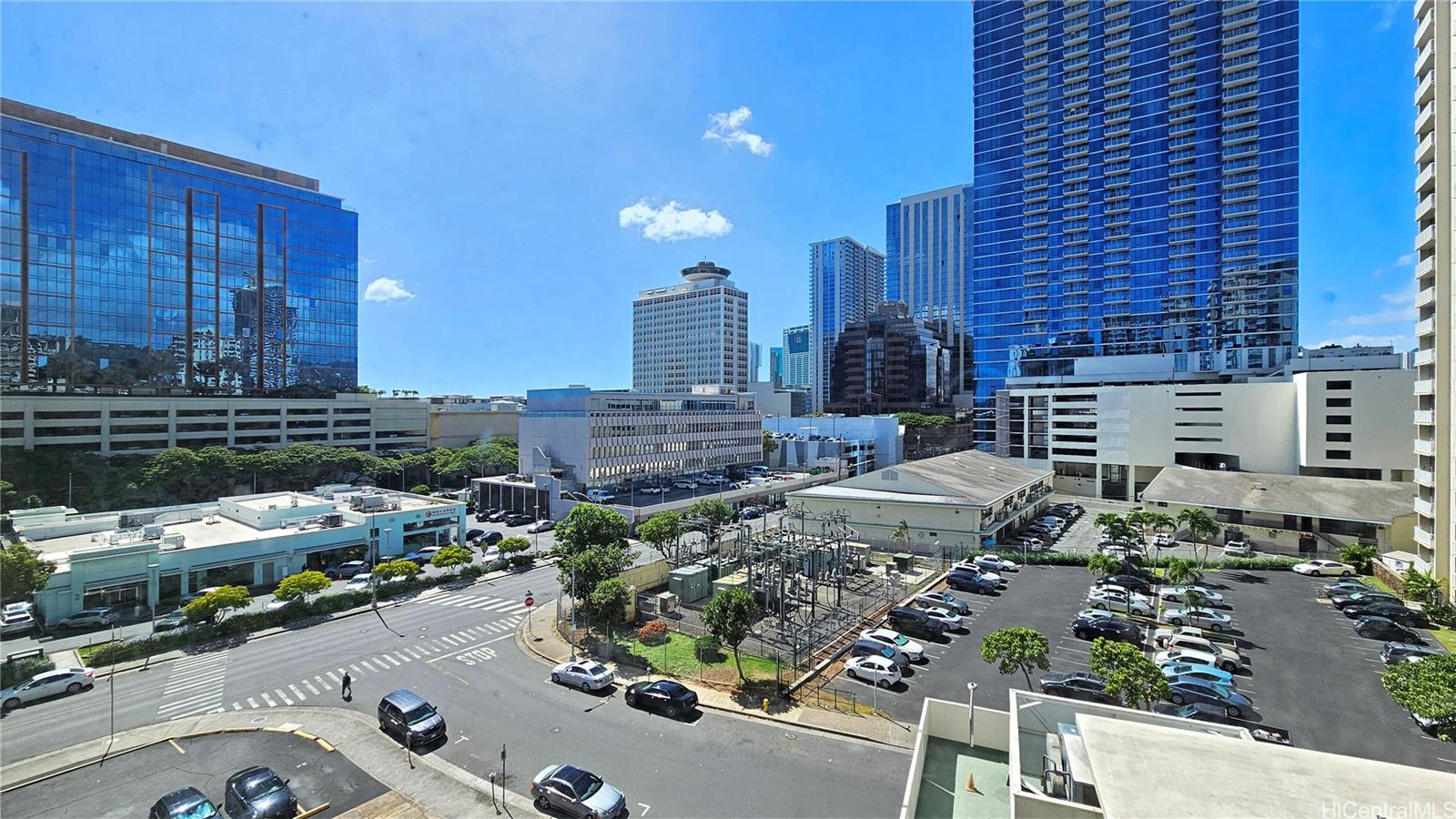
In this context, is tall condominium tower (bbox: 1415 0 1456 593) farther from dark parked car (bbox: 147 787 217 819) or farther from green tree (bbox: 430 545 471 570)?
green tree (bbox: 430 545 471 570)

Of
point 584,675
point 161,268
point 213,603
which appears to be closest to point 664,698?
point 584,675

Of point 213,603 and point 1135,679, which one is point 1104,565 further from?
point 213,603

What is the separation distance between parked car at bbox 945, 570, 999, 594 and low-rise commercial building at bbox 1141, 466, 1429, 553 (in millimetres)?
24950

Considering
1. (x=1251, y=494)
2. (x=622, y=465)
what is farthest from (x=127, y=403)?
(x=1251, y=494)

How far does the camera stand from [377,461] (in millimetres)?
72688

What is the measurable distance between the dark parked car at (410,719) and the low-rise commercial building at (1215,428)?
7168 cm

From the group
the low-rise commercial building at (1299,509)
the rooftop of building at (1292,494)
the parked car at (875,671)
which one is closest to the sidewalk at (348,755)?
the parked car at (875,671)

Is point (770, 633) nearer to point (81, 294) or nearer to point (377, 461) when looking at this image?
point (377, 461)

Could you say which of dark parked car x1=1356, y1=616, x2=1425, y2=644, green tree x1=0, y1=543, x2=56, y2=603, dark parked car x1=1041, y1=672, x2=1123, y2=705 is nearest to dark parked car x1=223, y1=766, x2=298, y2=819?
green tree x1=0, y1=543, x2=56, y2=603

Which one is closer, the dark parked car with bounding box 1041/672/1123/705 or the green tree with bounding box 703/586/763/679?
the dark parked car with bounding box 1041/672/1123/705

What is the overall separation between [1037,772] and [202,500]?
77.4m

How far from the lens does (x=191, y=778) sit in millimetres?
16781

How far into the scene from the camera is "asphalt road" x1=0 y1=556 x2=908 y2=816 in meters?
16.2

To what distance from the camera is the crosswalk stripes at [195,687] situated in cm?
2086
